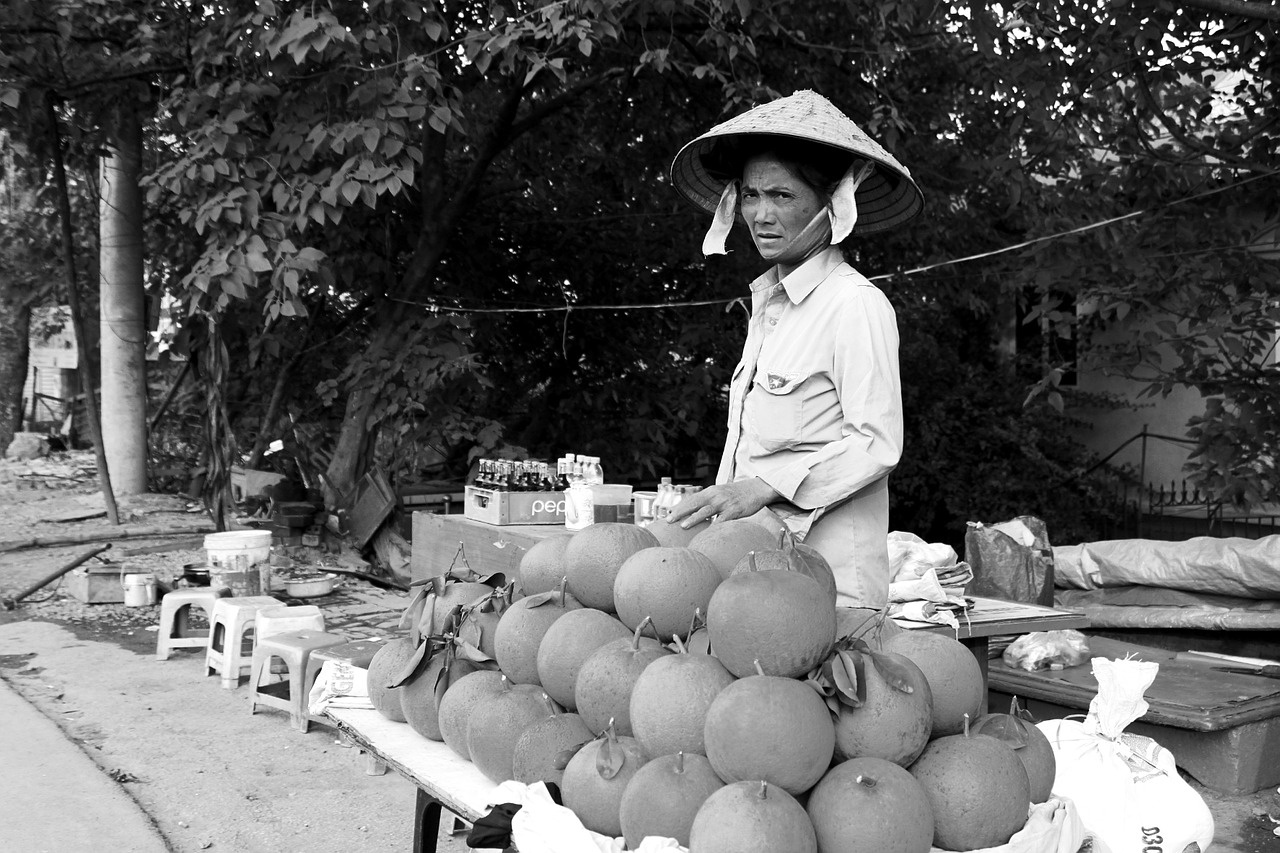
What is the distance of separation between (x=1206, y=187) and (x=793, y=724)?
6.57m

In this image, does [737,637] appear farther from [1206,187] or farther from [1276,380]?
[1206,187]

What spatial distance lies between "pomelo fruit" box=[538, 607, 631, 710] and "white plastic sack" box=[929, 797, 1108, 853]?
635 mm

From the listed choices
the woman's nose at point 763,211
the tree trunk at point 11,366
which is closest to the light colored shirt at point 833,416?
the woman's nose at point 763,211

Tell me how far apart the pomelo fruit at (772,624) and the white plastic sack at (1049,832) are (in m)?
0.34

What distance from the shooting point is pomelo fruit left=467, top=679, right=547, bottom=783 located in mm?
1865

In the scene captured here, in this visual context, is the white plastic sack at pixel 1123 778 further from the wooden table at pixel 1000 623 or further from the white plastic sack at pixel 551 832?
the wooden table at pixel 1000 623

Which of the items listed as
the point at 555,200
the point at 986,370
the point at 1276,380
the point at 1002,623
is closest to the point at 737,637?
the point at 1002,623

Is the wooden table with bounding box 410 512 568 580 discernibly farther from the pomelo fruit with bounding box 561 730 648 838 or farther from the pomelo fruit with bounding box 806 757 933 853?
the pomelo fruit with bounding box 806 757 933 853

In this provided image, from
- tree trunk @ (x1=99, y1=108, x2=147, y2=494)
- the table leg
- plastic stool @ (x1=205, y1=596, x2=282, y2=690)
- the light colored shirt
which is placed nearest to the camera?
the light colored shirt

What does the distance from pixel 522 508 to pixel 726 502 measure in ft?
11.3

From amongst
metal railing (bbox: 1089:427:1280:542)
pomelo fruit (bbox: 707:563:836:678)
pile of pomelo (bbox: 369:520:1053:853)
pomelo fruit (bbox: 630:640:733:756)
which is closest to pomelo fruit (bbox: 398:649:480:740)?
pile of pomelo (bbox: 369:520:1053:853)

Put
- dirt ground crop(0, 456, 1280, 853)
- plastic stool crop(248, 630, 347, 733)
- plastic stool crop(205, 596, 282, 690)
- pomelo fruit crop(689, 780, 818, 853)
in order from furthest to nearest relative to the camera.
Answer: plastic stool crop(205, 596, 282, 690) → plastic stool crop(248, 630, 347, 733) → dirt ground crop(0, 456, 1280, 853) → pomelo fruit crop(689, 780, 818, 853)

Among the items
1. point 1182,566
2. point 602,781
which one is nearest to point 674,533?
point 602,781

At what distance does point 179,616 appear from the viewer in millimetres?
5777
